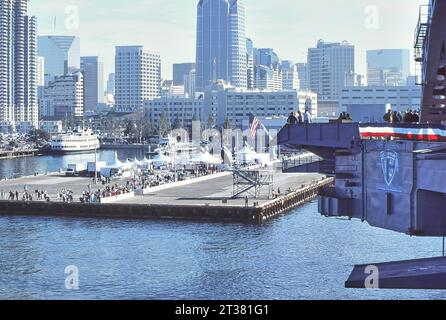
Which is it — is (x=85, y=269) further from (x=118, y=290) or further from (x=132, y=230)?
(x=132, y=230)

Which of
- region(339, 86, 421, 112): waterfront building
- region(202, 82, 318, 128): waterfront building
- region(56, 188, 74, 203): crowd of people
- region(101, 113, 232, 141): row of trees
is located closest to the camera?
region(56, 188, 74, 203): crowd of people

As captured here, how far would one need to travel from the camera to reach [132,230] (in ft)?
135

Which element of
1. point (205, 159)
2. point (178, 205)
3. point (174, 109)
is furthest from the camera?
point (174, 109)

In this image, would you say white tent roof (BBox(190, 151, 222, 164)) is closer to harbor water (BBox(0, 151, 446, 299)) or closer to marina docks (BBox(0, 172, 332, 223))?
marina docks (BBox(0, 172, 332, 223))

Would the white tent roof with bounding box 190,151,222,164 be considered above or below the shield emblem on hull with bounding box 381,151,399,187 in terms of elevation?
below

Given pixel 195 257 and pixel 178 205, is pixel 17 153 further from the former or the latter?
pixel 195 257

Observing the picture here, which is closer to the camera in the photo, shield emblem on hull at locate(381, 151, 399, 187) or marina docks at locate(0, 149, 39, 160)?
shield emblem on hull at locate(381, 151, 399, 187)

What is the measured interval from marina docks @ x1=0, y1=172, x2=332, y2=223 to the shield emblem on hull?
27.0 m

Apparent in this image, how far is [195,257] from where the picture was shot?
107 ft

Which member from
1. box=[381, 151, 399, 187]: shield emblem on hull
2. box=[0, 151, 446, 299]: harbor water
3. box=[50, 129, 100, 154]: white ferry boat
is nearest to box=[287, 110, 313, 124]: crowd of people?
box=[381, 151, 399, 187]: shield emblem on hull

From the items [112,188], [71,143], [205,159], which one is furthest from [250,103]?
[112,188]

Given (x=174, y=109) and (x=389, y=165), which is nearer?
(x=389, y=165)

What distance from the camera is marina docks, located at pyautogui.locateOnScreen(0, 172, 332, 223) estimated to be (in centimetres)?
4494
